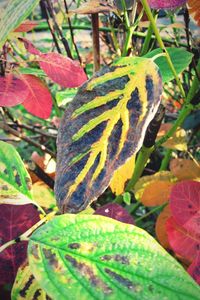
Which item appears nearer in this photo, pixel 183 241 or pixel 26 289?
pixel 26 289

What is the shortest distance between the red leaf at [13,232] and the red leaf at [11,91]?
0.43 feet

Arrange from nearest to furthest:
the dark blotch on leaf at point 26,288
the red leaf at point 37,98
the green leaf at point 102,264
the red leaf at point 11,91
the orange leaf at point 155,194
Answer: the green leaf at point 102,264, the dark blotch on leaf at point 26,288, the red leaf at point 11,91, the red leaf at point 37,98, the orange leaf at point 155,194

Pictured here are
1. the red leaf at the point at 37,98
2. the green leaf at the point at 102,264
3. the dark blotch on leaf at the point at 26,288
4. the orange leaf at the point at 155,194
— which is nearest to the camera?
the green leaf at the point at 102,264

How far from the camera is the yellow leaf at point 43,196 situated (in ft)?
2.77

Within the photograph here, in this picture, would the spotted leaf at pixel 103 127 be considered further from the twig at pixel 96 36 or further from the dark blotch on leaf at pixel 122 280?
the twig at pixel 96 36

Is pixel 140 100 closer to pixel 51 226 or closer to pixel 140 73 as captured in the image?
pixel 140 73

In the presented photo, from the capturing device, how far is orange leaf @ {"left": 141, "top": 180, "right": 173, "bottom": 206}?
0.79m

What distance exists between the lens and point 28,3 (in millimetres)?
397

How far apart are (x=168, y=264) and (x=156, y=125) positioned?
0.32 metres

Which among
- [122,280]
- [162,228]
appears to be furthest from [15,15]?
[162,228]

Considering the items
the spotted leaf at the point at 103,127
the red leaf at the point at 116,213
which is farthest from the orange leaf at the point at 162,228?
the spotted leaf at the point at 103,127

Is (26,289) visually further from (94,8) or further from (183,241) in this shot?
(94,8)

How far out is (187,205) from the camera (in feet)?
2.03

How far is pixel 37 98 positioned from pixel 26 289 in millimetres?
307
